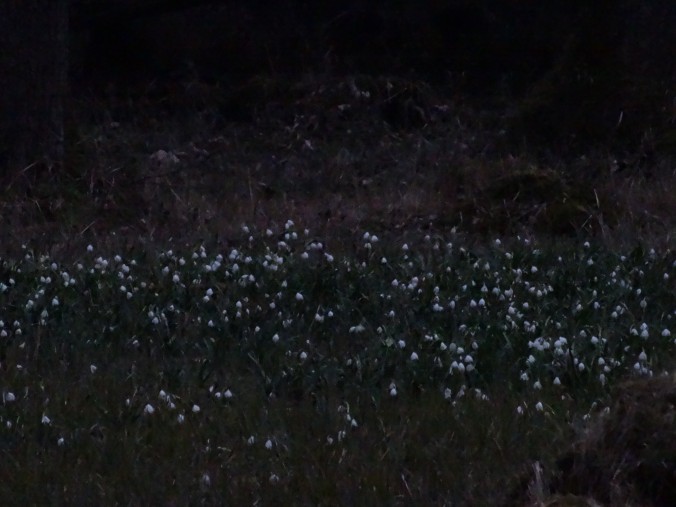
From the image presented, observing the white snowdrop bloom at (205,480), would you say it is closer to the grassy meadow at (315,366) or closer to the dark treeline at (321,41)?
the grassy meadow at (315,366)

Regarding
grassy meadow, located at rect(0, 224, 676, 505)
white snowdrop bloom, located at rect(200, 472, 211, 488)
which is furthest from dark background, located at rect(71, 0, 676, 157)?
white snowdrop bloom, located at rect(200, 472, 211, 488)

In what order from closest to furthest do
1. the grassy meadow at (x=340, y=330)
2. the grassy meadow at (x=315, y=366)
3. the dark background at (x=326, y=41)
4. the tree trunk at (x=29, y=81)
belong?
the grassy meadow at (x=340, y=330), the grassy meadow at (x=315, y=366), the tree trunk at (x=29, y=81), the dark background at (x=326, y=41)

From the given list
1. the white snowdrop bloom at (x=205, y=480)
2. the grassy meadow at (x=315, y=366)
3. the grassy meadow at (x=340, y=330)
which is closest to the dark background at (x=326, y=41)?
the grassy meadow at (x=340, y=330)

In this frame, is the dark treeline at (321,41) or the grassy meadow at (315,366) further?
the dark treeline at (321,41)

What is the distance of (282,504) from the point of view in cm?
509

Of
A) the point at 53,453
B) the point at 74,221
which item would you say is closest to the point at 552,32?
the point at 74,221

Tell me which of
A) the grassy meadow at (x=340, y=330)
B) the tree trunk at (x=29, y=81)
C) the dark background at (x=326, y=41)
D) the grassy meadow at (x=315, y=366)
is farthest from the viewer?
the dark background at (x=326, y=41)

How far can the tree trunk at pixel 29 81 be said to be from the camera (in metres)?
11.9

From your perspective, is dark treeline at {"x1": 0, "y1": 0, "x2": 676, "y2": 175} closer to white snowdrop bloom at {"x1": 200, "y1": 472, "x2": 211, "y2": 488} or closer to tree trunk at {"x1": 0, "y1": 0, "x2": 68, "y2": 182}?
tree trunk at {"x1": 0, "y1": 0, "x2": 68, "y2": 182}

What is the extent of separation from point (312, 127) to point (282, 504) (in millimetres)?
10378

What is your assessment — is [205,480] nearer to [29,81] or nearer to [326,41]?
[29,81]

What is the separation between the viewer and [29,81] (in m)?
12.0

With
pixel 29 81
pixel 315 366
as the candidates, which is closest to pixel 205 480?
pixel 315 366

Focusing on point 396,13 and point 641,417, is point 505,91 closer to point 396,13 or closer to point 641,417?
point 396,13
